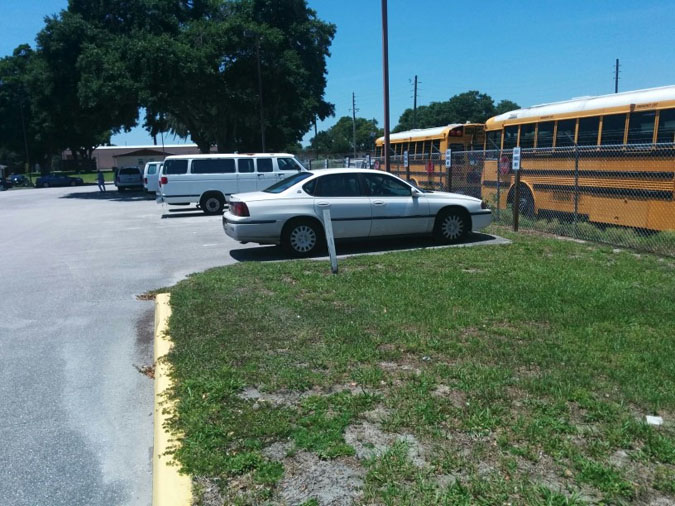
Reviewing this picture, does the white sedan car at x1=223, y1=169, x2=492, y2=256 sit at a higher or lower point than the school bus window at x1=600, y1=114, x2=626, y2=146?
lower

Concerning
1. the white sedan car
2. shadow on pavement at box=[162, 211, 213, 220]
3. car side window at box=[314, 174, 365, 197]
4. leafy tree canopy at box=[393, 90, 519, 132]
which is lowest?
shadow on pavement at box=[162, 211, 213, 220]

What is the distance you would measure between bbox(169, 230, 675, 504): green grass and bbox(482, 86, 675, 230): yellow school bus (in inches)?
136

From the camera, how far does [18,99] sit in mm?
66812

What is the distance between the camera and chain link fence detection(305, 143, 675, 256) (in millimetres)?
10336

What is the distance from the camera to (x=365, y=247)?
36.5 feet

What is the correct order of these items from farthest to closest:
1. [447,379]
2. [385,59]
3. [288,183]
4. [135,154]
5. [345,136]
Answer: [345,136] → [135,154] → [385,59] → [288,183] → [447,379]

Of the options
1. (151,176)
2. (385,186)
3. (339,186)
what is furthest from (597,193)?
(151,176)

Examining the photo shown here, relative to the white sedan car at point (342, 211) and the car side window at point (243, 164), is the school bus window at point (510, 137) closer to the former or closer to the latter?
the white sedan car at point (342, 211)

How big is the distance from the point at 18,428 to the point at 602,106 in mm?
12125

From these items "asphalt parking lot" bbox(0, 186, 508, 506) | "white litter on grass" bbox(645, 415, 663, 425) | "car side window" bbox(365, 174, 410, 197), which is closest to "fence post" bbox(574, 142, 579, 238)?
"asphalt parking lot" bbox(0, 186, 508, 506)

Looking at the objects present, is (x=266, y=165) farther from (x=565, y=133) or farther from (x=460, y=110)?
(x=460, y=110)

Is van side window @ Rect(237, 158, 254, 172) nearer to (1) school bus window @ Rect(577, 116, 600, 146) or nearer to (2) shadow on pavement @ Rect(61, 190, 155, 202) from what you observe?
(1) school bus window @ Rect(577, 116, 600, 146)

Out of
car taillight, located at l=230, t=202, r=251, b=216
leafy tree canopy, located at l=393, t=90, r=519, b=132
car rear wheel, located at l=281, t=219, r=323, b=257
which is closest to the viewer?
car taillight, located at l=230, t=202, r=251, b=216

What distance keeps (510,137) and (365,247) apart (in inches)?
269
